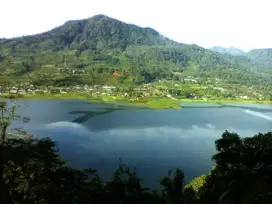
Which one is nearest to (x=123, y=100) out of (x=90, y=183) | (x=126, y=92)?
(x=126, y=92)

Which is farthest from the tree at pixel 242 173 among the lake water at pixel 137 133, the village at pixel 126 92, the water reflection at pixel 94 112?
the village at pixel 126 92

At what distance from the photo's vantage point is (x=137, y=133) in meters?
49.5

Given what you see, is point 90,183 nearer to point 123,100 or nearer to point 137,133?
point 137,133

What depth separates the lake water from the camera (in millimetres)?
32625

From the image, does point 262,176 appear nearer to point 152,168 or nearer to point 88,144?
point 152,168

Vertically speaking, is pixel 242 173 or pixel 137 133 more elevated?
pixel 242 173

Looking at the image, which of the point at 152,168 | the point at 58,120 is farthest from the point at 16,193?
the point at 58,120

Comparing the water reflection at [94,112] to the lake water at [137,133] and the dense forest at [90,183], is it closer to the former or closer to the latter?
the lake water at [137,133]

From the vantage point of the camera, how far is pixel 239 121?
215 feet

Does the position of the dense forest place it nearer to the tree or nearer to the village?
the tree

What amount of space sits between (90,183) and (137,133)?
4037cm

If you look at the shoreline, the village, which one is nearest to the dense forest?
the shoreline

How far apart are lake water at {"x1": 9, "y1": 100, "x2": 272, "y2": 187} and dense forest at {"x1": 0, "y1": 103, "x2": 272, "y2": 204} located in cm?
1389

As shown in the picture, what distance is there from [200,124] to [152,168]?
31.2 meters
